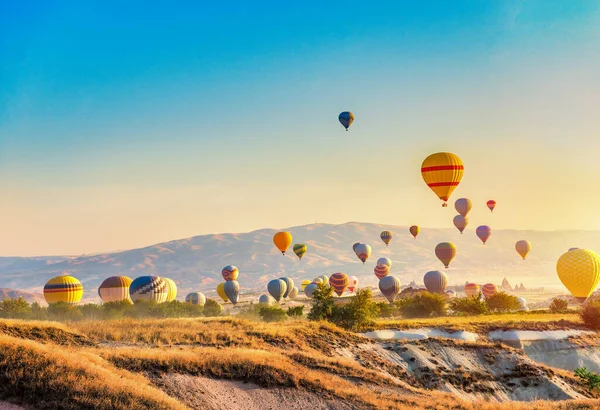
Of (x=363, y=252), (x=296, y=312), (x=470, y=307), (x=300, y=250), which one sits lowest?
(x=470, y=307)

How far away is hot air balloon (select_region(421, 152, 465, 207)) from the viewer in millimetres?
62062

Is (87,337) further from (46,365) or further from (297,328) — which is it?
(297,328)

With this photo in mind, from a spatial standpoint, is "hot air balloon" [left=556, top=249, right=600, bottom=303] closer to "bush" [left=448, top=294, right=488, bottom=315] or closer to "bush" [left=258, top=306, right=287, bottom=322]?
"bush" [left=448, top=294, right=488, bottom=315]

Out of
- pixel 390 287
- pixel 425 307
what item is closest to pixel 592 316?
pixel 425 307

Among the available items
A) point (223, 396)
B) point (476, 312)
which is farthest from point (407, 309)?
point (223, 396)

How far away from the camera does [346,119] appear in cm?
7431

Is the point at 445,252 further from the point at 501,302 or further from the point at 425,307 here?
the point at 425,307

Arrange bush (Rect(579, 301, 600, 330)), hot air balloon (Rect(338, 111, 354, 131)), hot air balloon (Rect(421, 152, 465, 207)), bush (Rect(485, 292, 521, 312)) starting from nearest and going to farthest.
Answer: hot air balloon (Rect(421, 152, 465, 207)) < bush (Rect(579, 301, 600, 330)) < hot air balloon (Rect(338, 111, 354, 131)) < bush (Rect(485, 292, 521, 312))

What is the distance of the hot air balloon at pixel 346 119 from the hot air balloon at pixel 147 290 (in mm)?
33545

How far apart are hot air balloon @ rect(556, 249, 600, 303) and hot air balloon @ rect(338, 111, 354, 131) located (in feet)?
109

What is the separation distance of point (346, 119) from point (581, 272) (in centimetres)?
3545

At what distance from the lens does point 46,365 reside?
2173 cm

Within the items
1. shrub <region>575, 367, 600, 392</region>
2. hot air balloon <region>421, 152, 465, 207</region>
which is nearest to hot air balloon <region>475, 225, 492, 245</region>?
hot air balloon <region>421, 152, 465, 207</region>

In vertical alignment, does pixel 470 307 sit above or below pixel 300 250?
below
